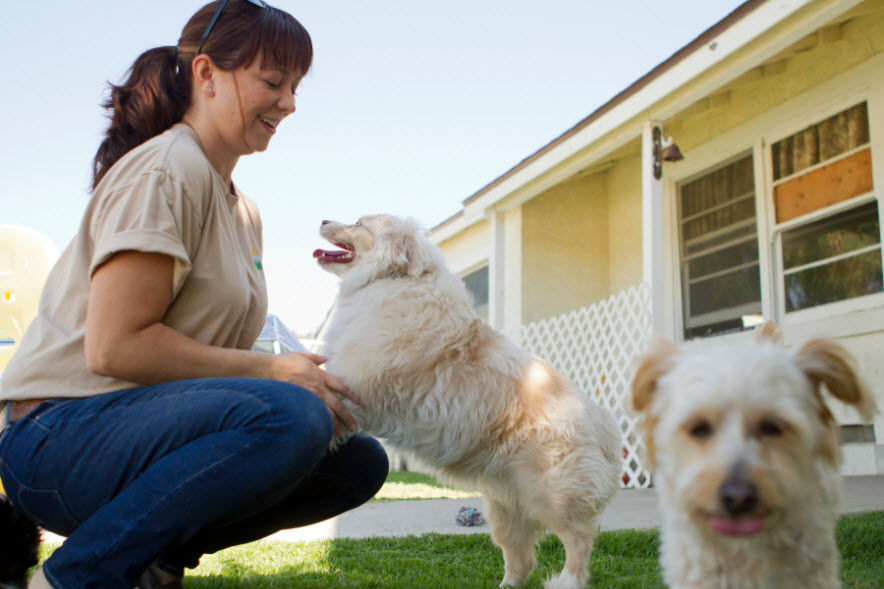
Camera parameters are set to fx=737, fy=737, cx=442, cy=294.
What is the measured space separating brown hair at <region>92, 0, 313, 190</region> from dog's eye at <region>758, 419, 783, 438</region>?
6.07 ft

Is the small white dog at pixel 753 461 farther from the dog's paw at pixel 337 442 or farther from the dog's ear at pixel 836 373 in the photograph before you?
the dog's paw at pixel 337 442

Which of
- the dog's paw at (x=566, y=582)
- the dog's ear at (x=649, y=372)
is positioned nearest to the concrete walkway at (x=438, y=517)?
the dog's paw at (x=566, y=582)

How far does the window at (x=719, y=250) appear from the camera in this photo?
7.70 meters

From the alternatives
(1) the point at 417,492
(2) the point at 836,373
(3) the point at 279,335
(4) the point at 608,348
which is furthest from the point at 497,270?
(2) the point at 836,373

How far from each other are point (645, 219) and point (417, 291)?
4070mm

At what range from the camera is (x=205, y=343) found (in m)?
2.31

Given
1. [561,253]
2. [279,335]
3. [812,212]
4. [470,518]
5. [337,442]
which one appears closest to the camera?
[337,442]

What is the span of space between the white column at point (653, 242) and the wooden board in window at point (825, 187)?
4.17ft

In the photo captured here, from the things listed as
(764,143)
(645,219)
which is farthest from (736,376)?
(764,143)

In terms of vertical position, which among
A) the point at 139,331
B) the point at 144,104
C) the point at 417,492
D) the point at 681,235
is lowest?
the point at 417,492

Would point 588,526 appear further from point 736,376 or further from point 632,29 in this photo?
point 632,29

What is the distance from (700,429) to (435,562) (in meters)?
2.31

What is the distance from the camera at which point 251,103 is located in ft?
8.08

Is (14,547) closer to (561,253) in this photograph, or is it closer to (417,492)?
(417,492)
